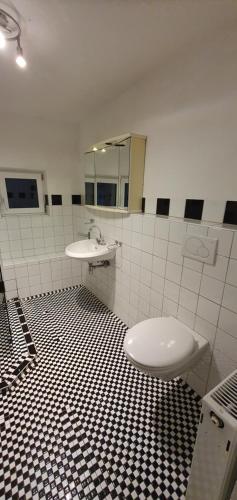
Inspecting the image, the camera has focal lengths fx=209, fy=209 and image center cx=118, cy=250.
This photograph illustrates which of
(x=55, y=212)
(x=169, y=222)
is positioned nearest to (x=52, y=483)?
(x=169, y=222)

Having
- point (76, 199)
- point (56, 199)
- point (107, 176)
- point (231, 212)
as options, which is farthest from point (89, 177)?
point (231, 212)

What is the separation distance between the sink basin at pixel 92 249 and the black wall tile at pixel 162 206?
2.07 ft

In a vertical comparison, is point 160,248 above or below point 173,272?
above

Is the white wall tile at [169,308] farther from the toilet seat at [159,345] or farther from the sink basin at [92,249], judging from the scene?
the sink basin at [92,249]

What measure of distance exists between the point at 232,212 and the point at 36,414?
1.68 m

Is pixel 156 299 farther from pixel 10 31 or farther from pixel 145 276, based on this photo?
pixel 10 31

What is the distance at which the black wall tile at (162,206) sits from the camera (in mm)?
1477

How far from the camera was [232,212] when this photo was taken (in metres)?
1.10

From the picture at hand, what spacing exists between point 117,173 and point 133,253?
A: 28.7 inches

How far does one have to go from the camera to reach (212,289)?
125 centimetres

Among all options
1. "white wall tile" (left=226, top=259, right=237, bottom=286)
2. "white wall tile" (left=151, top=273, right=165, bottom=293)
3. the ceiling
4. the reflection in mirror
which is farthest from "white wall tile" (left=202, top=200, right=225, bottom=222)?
the reflection in mirror

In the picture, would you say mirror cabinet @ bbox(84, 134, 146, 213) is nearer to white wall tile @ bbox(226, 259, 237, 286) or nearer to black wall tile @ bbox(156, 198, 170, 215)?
black wall tile @ bbox(156, 198, 170, 215)

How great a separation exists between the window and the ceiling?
2.98ft

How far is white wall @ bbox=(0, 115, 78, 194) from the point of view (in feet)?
7.64
